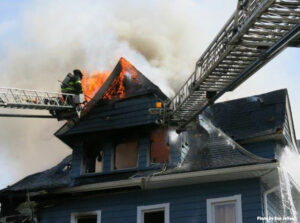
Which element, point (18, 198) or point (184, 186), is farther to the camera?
point (18, 198)

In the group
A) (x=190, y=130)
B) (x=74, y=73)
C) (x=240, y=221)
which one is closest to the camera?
(x=240, y=221)

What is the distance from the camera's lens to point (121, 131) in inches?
696

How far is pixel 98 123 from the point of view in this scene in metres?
18.1

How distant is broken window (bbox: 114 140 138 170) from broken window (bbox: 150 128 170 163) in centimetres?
51

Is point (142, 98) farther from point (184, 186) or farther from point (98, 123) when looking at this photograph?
point (184, 186)

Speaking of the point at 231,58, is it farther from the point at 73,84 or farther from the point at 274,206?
the point at 73,84

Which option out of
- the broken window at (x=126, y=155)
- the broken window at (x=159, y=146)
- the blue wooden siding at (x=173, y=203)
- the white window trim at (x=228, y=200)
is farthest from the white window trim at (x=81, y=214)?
the white window trim at (x=228, y=200)

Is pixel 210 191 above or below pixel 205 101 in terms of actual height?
below

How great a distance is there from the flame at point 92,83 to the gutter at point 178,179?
136 inches

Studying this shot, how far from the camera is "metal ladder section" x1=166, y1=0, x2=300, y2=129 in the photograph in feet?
36.7

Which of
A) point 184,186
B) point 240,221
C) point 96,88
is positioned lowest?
point 240,221

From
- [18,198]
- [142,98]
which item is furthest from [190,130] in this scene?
[18,198]

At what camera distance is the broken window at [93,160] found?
18.0 m

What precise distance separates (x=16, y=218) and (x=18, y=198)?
0.58 metres
